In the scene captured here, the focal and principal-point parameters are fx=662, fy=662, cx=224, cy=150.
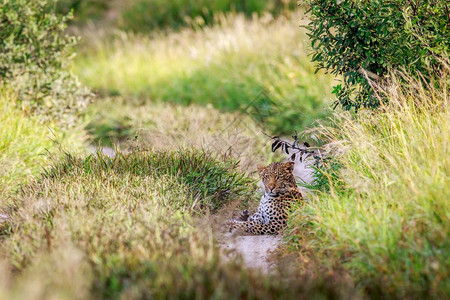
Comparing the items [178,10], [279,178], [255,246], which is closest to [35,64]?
[279,178]

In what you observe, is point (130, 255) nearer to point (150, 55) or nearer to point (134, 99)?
point (134, 99)

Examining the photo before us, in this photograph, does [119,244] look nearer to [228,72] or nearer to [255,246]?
[255,246]

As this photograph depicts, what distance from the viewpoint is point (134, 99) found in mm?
13352

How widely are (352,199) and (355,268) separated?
1.00 meters

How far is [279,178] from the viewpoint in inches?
256

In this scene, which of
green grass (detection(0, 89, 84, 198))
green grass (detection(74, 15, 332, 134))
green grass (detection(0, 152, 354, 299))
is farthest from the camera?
green grass (detection(74, 15, 332, 134))

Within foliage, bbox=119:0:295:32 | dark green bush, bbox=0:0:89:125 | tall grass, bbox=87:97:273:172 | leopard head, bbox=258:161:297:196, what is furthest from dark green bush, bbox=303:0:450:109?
foliage, bbox=119:0:295:32

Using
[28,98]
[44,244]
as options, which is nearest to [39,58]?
[28,98]

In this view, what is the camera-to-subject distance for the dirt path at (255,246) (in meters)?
5.11

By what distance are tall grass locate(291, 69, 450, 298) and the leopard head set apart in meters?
0.67

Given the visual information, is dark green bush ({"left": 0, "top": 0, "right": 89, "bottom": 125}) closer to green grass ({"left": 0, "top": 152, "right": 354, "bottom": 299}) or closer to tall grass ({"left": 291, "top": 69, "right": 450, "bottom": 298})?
green grass ({"left": 0, "top": 152, "right": 354, "bottom": 299})

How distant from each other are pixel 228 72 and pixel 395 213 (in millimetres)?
9100

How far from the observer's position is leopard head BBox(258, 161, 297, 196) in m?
6.43

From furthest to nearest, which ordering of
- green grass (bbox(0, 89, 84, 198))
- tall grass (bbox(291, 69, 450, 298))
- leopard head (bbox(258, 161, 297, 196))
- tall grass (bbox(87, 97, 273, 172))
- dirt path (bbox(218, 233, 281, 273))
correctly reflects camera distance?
tall grass (bbox(87, 97, 273, 172)) → green grass (bbox(0, 89, 84, 198)) → leopard head (bbox(258, 161, 297, 196)) → dirt path (bbox(218, 233, 281, 273)) → tall grass (bbox(291, 69, 450, 298))
